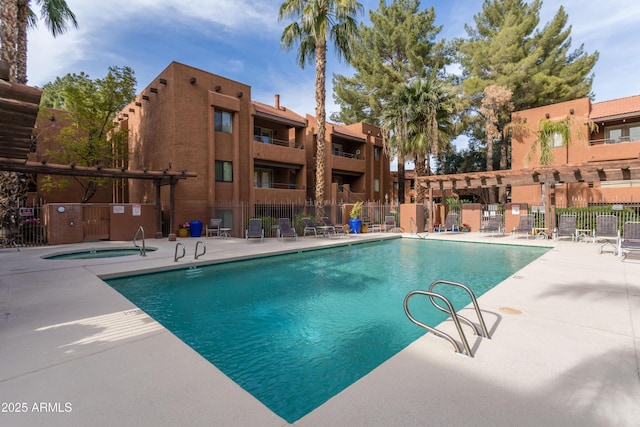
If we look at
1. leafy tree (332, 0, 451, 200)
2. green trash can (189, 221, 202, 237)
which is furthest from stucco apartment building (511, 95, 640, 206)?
green trash can (189, 221, 202, 237)

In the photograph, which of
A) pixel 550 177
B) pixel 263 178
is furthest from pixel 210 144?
pixel 550 177

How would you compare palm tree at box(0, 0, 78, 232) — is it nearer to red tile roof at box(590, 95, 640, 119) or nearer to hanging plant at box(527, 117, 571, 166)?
hanging plant at box(527, 117, 571, 166)

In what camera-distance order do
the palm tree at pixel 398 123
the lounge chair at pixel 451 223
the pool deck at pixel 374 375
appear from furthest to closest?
the palm tree at pixel 398 123
the lounge chair at pixel 451 223
the pool deck at pixel 374 375

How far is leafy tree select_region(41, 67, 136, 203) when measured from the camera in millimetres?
17750

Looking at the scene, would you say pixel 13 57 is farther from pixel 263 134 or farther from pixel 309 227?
pixel 309 227

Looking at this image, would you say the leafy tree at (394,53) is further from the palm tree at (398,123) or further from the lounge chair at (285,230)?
the lounge chair at (285,230)

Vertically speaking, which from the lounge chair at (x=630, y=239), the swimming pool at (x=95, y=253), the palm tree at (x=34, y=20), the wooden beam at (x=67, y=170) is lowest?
the swimming pool at (x=95, y=253)

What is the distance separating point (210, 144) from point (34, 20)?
35.9ft

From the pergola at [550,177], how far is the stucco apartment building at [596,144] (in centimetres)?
465

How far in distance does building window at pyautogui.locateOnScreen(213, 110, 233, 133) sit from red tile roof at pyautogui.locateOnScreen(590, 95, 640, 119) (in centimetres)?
2380

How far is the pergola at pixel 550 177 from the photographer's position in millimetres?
13234

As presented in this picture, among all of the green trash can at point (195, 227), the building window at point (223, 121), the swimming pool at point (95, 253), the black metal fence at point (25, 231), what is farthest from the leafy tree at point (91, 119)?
the swimming pool at point (95, 253)

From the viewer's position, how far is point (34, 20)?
1599 centimetres

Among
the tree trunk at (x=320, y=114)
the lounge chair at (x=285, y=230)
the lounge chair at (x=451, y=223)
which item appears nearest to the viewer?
the lounge chair at (x=285, y=230)
